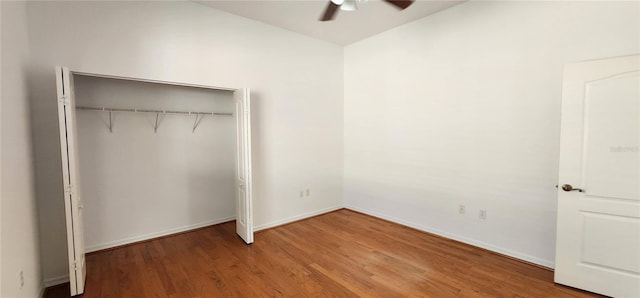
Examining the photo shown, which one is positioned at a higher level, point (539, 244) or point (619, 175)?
point (619, 175)

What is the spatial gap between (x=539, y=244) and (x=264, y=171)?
11.4 ft

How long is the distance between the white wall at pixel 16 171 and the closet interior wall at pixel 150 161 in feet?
2.66

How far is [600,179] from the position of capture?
2.30 metres

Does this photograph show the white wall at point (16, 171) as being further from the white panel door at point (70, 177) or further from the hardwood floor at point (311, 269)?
the hardwood floor at point (311, 269)

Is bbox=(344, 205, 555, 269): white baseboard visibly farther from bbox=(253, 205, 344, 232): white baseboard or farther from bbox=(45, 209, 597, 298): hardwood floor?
bbox=(253, 205, 344, 232): white baseboard

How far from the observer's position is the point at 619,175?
2232 millimetres

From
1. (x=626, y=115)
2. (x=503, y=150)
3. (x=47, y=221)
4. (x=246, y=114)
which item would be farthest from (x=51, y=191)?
(x=626, y=115)

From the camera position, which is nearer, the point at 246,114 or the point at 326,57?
the point at 246,114

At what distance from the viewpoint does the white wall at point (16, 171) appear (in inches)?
66.3

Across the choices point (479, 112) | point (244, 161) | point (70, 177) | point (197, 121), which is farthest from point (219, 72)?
point (479, 112)

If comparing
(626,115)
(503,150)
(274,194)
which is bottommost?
(274,194)

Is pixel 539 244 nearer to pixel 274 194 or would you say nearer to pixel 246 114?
pixel 274 194

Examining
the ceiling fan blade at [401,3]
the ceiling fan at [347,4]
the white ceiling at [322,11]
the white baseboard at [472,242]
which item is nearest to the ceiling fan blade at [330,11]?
the ceiling fan at [347,4]

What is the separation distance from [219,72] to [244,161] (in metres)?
1.21
